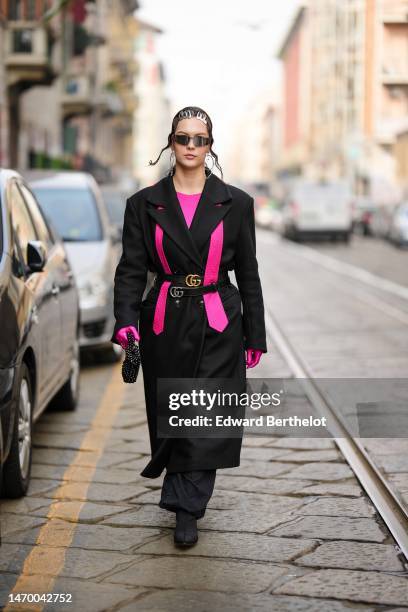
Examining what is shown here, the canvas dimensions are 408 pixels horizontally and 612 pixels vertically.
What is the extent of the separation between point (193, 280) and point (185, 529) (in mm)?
950

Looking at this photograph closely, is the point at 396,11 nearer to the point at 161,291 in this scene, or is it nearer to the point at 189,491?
the point at 161,291

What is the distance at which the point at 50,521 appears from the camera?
5258mm

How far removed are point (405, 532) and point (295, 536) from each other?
43 cm

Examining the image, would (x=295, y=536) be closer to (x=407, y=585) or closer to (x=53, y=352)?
(x=407, y=585)

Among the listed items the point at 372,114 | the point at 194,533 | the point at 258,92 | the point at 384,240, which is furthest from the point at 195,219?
the point at 258,92

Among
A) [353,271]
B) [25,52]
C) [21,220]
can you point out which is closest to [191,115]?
[21,220]

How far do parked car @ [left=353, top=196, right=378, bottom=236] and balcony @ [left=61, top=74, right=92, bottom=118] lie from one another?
10.9 meters

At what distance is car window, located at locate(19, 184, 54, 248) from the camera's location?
7.33 meters

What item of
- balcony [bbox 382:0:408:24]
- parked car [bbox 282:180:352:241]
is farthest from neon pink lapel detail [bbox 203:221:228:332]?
parked car [bbox 282:180:352:241]

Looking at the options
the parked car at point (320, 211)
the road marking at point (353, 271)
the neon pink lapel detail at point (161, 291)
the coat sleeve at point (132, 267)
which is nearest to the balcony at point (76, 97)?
the parked car at point (320, 211)

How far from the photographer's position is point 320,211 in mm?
38875

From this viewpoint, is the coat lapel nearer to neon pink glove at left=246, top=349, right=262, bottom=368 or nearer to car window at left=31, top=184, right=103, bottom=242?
neon pink glove at left=246, top=349, right=262, bottom=368

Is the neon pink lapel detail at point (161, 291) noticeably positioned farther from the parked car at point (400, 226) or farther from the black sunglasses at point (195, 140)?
the parked car at point (400, 226)

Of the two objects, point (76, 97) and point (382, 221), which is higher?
point (76, 97)
